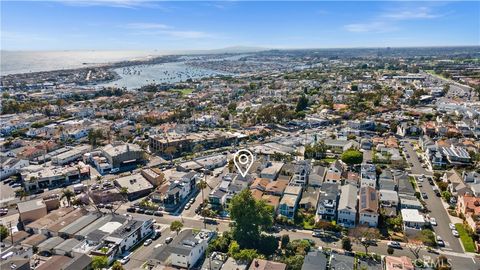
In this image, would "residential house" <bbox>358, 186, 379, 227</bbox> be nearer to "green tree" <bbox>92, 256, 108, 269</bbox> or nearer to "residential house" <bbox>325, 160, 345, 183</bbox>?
"residential house" <bbox>325, 160, 345, 183</bbox>

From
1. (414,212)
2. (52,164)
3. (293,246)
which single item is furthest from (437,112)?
(52,164)

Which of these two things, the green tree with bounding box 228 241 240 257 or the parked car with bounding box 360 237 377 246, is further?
the parked car with bounding box 360 237 377 246

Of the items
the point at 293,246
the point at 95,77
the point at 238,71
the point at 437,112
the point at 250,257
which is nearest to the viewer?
the point at 250,257

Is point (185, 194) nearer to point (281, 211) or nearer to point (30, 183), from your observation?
point (281, 211)

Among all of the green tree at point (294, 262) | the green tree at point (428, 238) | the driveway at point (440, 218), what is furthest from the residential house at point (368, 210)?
the green tree at point (294, 262)

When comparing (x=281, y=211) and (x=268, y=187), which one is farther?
(x=268, y=187)

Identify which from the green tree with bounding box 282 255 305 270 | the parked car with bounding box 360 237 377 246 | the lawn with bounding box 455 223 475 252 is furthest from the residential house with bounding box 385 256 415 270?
the lawn with bounding box 455 223 475 252
